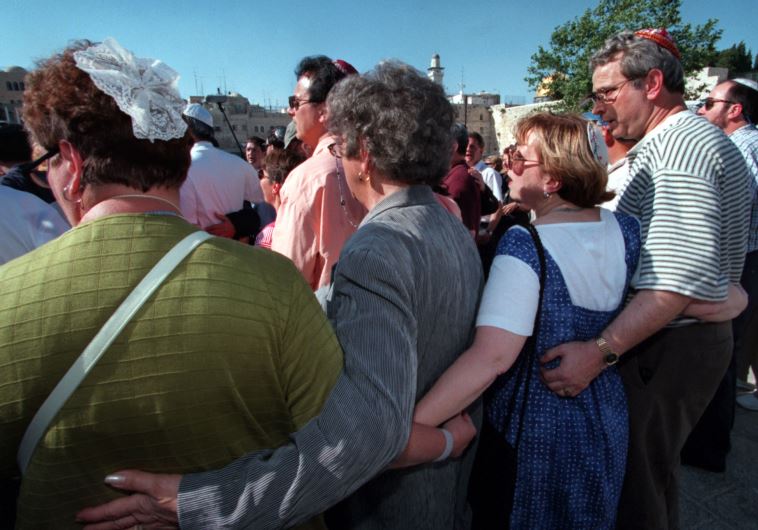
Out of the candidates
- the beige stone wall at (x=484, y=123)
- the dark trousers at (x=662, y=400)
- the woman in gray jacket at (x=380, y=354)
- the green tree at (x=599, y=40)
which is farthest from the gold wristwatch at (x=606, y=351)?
the beige stone wall at (x=484, y=123)

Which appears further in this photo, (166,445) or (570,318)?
(570,318)

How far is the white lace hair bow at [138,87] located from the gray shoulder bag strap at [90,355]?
1.04ft

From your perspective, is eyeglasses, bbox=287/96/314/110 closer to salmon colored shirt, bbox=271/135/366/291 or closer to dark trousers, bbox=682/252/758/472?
salmon colored shirt, bbox=271/135/366/291

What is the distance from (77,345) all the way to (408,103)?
1043mm

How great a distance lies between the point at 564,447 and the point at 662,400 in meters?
0.62

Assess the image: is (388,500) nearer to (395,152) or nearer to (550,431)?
(550,431)

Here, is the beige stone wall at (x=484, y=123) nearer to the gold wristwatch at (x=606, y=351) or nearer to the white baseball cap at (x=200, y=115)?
the white baseball cap at (x=200, y=115)

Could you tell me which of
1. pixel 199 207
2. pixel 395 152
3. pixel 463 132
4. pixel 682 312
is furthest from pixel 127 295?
pixel 463 132

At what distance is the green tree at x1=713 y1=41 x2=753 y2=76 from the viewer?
57.3 metres

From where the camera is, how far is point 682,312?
6.08 feet

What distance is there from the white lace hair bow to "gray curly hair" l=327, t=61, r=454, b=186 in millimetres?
510

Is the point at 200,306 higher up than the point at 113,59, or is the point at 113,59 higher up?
the point at 113,59

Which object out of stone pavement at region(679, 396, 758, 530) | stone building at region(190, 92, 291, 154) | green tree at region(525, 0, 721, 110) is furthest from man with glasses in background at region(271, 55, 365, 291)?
stone building at region(190, 92, 291, 154)

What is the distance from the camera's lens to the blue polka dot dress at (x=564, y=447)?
1.59 metres
